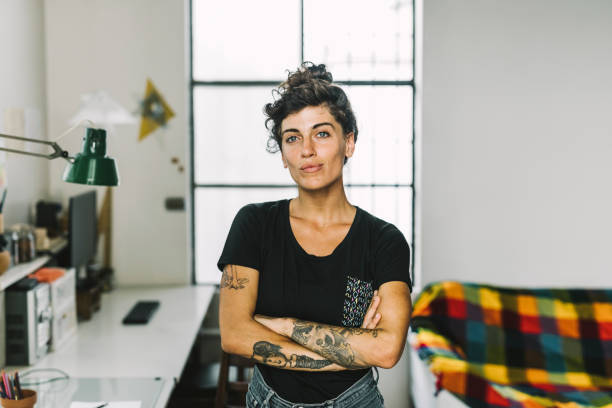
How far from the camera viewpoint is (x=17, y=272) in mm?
2344

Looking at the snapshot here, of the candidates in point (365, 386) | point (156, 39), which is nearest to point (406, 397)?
point (365, 386)

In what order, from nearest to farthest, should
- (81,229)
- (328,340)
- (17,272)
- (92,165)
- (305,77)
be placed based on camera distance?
(328,340) < (305,77) < (92,165) < (17,272) < (81,229)

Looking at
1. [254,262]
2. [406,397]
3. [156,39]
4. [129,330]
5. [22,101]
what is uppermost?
[156,39]

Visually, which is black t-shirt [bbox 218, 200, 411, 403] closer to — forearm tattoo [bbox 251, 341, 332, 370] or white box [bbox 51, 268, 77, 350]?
forearm tattoo [bbox 251, 341, 332, 370]

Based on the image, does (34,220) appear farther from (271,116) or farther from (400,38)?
(400,38)

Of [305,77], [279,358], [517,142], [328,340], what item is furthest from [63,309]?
[517,142]

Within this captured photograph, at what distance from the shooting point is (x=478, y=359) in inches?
126

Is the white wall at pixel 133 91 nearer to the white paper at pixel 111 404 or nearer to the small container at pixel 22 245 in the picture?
the small container at pixel 22 245

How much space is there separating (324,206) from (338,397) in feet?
1.69

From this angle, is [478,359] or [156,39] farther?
[156,39]

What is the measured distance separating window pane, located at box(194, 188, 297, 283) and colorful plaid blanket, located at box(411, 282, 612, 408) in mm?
1221

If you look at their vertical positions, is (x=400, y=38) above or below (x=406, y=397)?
above

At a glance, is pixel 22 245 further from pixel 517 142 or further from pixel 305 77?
pixel 517 142

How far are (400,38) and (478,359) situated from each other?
2019 millimetres
